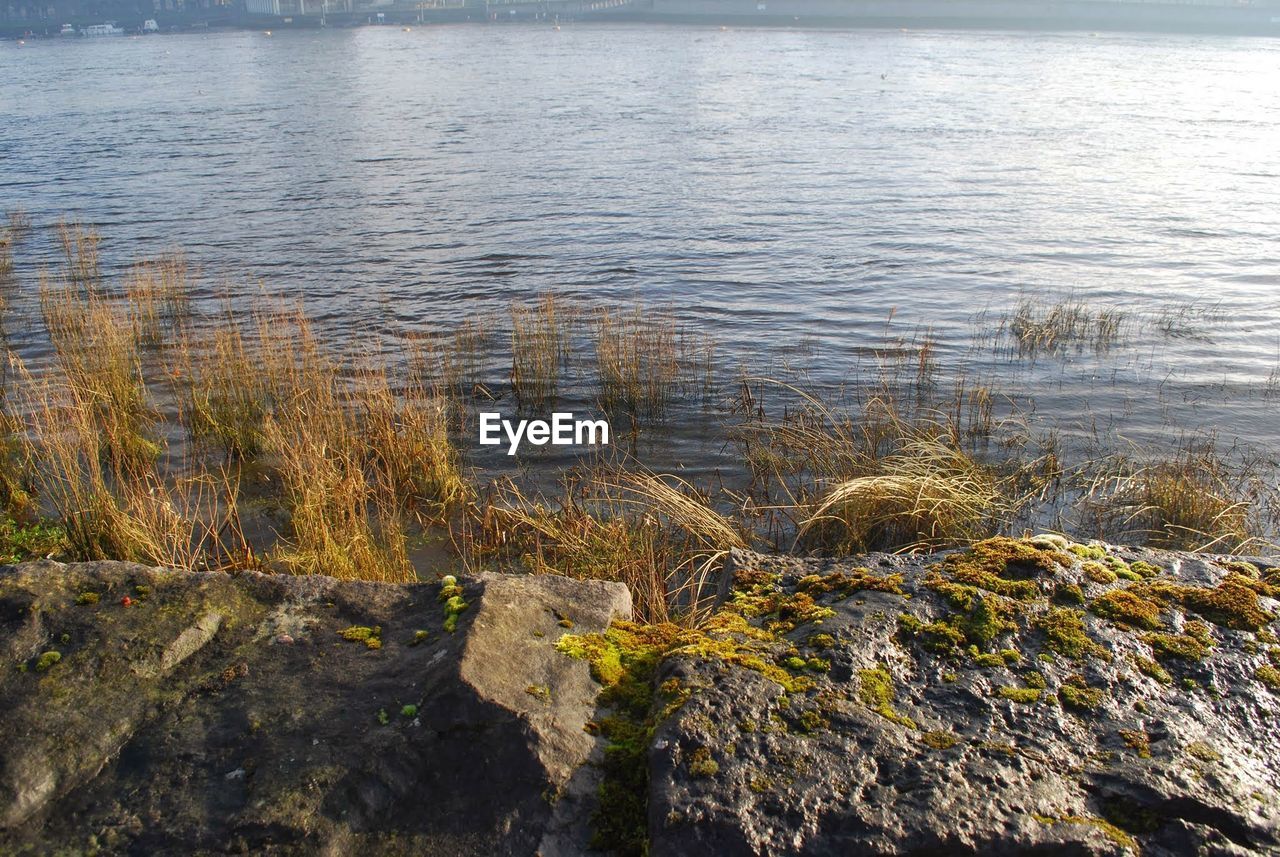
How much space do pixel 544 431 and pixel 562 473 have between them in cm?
115

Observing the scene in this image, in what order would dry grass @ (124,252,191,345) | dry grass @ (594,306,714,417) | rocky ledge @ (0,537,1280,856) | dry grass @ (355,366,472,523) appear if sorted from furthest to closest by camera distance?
dry grass @ (124,252,191,345) < dry grass @ (594,306,714,417) < dry grass @ (355,366,472,523) < rocky ledge @ (0,537,1280,856)

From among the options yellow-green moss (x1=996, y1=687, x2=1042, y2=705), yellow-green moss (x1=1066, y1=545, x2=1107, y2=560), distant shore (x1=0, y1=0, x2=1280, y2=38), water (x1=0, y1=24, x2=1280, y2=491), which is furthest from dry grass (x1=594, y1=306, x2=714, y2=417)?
distant shore (x1=0, y1=0, x2=1280, y2=38)

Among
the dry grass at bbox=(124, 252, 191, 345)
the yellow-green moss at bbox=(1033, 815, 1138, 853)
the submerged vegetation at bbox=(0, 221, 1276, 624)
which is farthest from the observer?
the dry grass at bbox=(124, 252, 191, 345)

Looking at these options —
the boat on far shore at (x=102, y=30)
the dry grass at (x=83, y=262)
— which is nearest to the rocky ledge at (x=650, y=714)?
the dry grass at (x=83, y=262)

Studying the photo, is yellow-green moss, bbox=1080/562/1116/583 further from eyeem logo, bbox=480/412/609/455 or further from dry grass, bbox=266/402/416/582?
eyeem logo, bbox=480/412/609/455

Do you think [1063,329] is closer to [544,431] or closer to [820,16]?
[544,431]

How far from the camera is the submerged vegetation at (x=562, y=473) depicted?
246 inches

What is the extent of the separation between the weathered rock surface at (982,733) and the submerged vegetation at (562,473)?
9cm

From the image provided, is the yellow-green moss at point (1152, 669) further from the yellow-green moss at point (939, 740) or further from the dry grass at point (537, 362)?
the dry grass at point (537, 362)

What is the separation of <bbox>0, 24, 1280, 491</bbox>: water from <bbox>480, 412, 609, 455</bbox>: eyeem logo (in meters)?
0.77

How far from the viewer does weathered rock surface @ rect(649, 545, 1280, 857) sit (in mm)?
2242

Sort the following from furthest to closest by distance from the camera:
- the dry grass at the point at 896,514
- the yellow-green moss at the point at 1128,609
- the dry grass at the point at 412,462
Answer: the dry grass at the point at 412,462 < the dry grass at the point at 896,514 < the yellow-green moss at the point at 1128,609

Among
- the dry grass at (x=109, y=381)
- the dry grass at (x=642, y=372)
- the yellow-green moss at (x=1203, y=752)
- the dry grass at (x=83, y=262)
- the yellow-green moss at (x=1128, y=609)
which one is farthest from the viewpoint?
the dry grass at (x=83, y=262)

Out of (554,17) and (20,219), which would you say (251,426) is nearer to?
(20,219)
